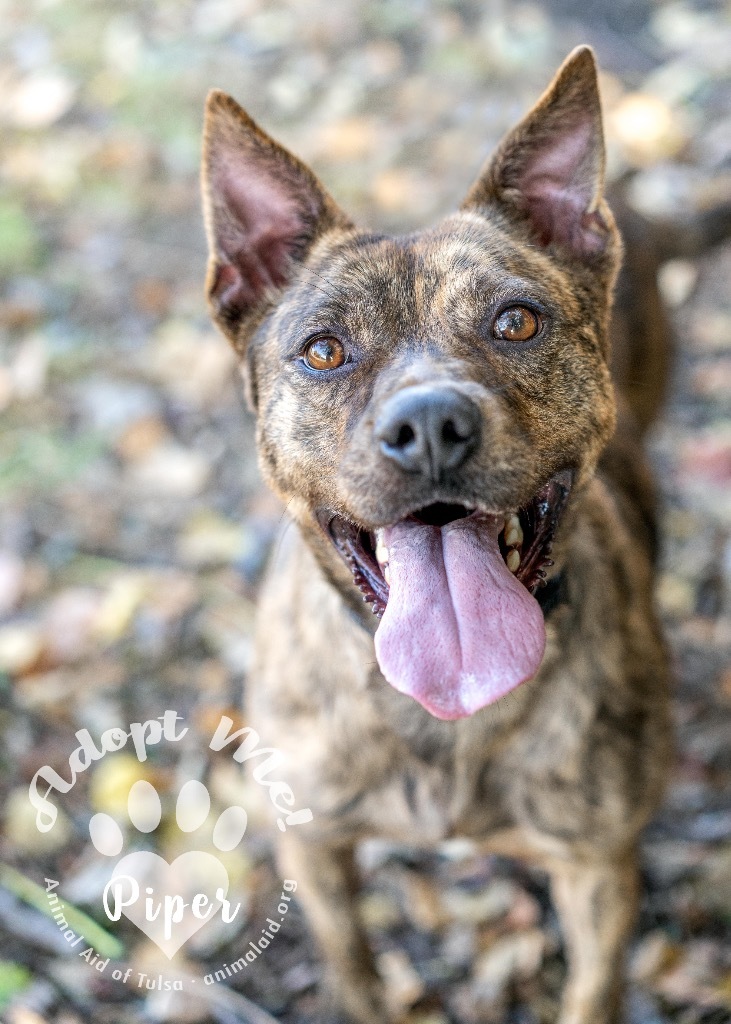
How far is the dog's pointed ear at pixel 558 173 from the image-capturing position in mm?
2934

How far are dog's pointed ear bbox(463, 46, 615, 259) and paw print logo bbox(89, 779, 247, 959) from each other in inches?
91.1

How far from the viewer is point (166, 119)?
686 centimetres

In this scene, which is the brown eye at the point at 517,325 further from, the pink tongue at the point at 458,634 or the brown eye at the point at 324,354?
the pink tongue at the point at 458,634

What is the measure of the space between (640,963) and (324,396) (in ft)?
7.42

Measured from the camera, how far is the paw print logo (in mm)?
3770

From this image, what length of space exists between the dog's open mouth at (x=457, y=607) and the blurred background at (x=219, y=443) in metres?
1.64

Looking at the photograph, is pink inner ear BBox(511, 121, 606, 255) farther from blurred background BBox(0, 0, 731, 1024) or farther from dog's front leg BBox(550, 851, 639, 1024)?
blurred background BBox(0, 0, 731, 1024)

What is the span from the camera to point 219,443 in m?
5.50

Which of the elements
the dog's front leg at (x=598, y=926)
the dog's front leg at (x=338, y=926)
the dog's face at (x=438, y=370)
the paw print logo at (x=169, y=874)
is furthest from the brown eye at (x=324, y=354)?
the paw print logo at (x=169, y=874)

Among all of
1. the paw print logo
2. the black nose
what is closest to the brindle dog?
the black nose

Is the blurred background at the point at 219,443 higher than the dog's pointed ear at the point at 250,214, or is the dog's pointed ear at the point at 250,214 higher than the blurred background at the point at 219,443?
the dog's pointed ear at the point at 250,214

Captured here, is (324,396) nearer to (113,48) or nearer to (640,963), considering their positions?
(640,963)

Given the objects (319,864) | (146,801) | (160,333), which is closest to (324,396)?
(319,864)

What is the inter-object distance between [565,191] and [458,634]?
1265 millimetres
